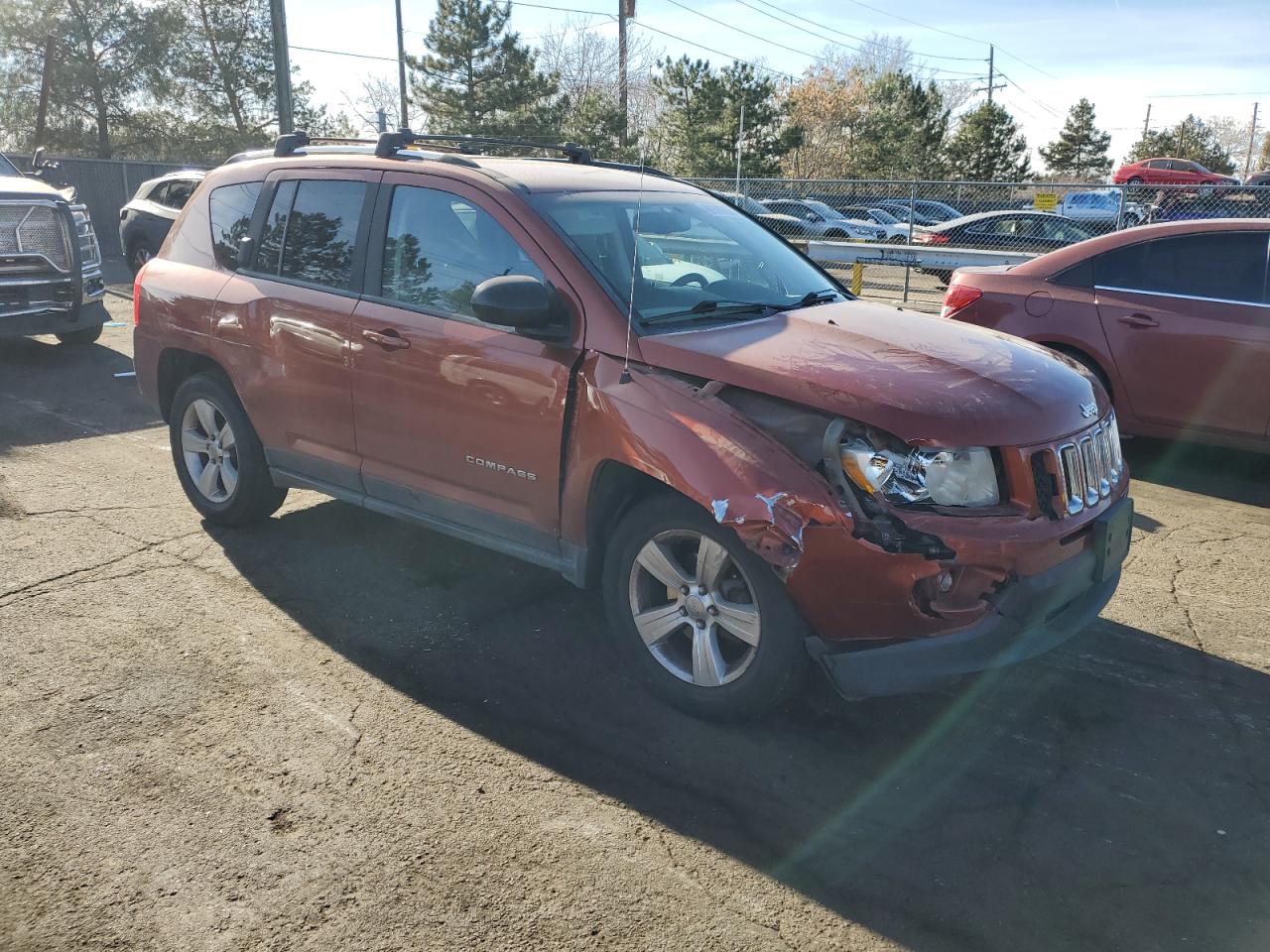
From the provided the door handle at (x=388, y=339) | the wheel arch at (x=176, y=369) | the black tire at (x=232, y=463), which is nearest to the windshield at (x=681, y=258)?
the door handle at (x=388, y=339)

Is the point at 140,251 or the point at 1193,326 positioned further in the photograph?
the point at 140,251

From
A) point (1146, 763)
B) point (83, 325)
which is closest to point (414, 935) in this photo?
point (1146, 763)

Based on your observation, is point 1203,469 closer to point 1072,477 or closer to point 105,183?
point 1072,477

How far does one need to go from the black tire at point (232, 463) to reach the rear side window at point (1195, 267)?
5.56m

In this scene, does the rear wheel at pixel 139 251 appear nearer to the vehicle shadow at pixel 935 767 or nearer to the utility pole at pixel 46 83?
the vehicle shadow at pixel 935 767

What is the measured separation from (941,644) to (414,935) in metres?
1.75

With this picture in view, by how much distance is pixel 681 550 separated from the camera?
12.2ft

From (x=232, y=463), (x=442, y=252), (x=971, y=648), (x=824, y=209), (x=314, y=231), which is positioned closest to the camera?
(x=971, y=648)

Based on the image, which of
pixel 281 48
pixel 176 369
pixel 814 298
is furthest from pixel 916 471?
pixel 281 48

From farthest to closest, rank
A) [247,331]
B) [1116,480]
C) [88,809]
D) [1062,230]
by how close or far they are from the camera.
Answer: [1062,230] < [247,331] < [1116,480] < [88,809]

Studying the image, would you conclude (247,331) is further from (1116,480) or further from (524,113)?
(524,113)

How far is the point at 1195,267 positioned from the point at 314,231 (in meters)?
5.59

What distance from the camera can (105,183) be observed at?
24.3 metres

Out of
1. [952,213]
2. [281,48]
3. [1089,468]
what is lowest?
[1089,468]
